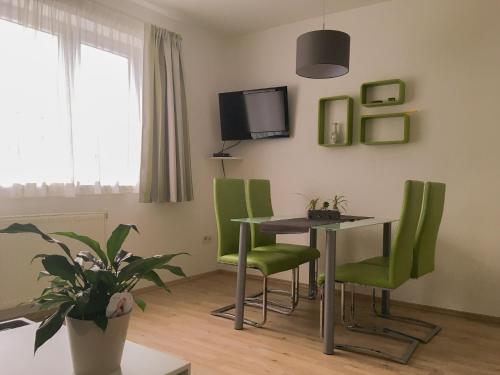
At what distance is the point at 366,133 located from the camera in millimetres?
4031

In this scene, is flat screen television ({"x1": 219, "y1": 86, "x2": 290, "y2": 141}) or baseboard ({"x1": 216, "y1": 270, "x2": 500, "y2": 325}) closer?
baseboard ({"x1": 216, "y1": 270, "x2": 500, "y2": 325})

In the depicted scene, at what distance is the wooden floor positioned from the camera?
8.14 feet

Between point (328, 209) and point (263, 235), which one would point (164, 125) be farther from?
point (328, 209)

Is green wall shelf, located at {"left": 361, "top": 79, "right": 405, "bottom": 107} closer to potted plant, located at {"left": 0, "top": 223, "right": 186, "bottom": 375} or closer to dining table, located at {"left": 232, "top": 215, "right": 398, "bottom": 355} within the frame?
dining table, located at {"left": 232, "top": 215, "right": 398, "bottom": 355}

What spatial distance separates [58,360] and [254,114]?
3.69 m

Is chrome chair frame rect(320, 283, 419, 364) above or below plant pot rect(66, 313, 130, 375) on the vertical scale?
below

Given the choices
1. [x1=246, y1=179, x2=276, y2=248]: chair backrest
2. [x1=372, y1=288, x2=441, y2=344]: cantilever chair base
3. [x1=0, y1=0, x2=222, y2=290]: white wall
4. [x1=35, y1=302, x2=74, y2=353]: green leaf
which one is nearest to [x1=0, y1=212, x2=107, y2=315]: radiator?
[x1=0, y1=0, x2=222, y2=290]: white wall

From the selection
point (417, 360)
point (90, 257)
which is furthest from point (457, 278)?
point (90, 257)

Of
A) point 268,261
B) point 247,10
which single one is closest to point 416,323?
point 268,261

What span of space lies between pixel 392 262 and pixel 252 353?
103 centimetres

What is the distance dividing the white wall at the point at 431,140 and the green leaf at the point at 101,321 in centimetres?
327

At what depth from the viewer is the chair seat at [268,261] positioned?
121 inches

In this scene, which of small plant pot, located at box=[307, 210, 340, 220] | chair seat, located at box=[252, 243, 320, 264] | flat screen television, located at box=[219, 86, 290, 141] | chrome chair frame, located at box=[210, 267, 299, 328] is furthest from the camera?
flat screen television, located at box=[219, 86, 290, 141]

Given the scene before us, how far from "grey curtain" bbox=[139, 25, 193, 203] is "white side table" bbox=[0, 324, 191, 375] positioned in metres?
2.61
